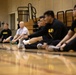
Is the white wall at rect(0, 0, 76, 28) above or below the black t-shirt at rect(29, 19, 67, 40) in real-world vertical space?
above

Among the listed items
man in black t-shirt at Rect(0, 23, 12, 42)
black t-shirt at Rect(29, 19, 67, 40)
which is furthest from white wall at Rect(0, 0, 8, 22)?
black t-shirt at Rect(29, 19, 67, 40)

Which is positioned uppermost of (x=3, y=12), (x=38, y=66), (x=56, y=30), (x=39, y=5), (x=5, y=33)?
(x=39, y=5)

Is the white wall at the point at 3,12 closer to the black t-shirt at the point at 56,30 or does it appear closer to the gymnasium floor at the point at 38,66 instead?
the black t-shirt at the point at 56,30

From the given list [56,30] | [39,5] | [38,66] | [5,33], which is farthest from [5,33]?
[38,66]

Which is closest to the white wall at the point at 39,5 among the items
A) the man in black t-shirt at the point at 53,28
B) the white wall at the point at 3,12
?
the white wall at the point at 3,12

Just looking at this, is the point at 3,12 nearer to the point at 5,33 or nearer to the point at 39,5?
the point at 39,5

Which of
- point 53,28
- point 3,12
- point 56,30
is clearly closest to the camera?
point 56,30

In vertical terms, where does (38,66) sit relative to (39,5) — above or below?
below

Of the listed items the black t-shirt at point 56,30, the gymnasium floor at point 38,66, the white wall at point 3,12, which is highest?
the white wall at point 3,12

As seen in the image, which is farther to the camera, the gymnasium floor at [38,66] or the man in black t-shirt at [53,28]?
the man in black t-shirt at [53,28]

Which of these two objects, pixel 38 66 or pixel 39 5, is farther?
pixel 39 5

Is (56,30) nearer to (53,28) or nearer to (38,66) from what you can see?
(53,28)

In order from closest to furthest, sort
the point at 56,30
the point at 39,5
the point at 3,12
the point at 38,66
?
the point at 38,66 → the point at 56,30 → the point at 39,5 → the point at 3,12

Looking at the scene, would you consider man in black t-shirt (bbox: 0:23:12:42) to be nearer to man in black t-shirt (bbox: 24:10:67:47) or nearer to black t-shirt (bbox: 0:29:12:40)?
black t-shirt (bbox: 0:29:12:40)
